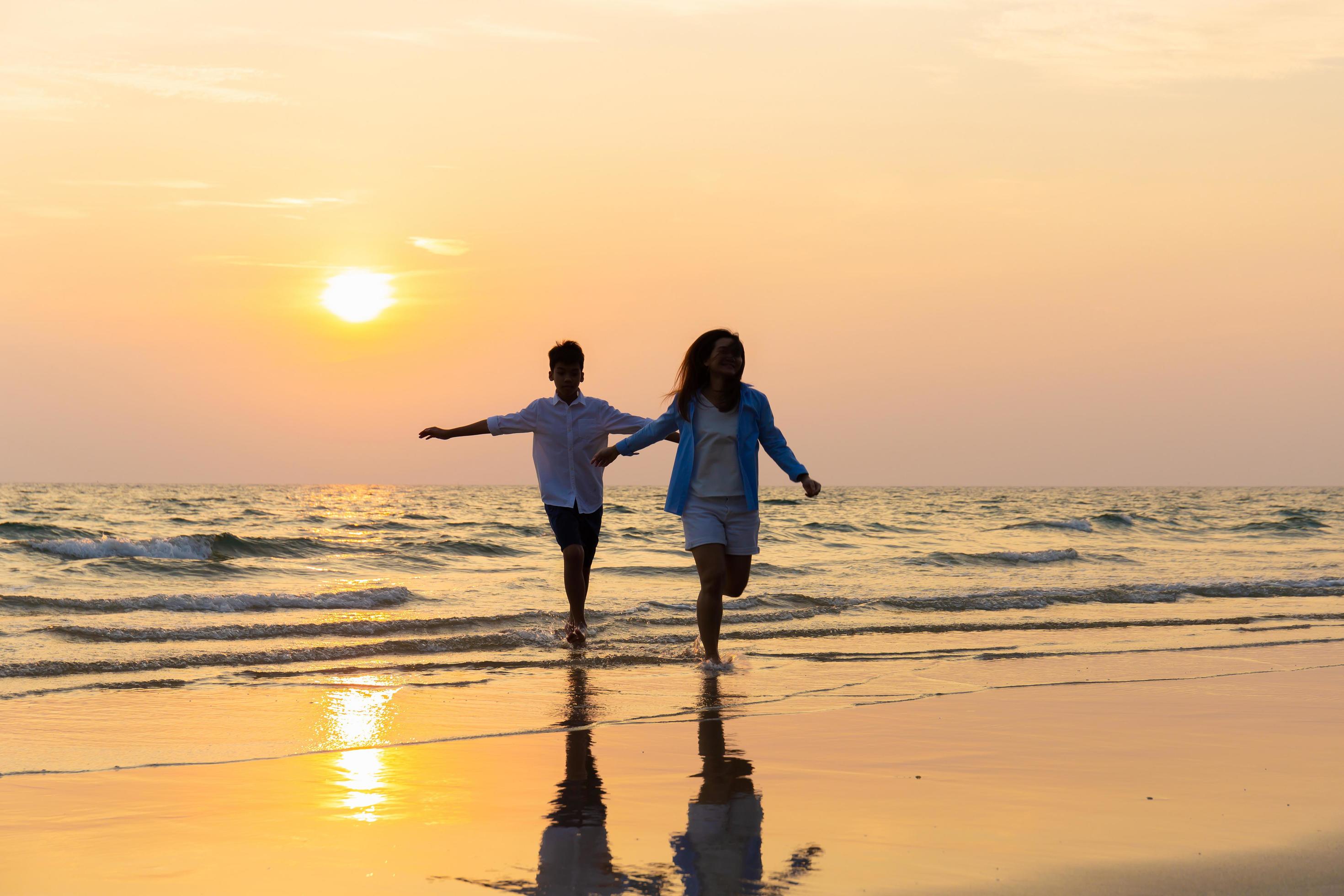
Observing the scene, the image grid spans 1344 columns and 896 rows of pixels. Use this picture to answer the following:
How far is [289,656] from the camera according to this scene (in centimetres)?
733

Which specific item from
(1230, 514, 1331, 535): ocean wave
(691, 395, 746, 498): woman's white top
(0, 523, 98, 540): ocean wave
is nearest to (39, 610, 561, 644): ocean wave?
(691, 395, 746, 498): woman's white top

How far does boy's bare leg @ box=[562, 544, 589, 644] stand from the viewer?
794 centimetres

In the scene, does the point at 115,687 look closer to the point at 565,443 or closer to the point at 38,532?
the point at 565,443

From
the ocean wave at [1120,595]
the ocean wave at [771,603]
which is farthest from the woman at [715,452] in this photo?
the ocean wave at [1120,595]

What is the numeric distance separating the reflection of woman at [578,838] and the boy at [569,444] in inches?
131

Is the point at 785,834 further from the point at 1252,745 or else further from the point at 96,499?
the point at 96,499

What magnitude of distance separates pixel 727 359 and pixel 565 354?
197 cm

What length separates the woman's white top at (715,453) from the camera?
6.37 metres

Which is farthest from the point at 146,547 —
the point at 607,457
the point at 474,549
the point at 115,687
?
the point at 607,457

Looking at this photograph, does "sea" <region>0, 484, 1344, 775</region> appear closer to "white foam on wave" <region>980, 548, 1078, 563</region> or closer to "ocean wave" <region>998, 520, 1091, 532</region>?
"white foam on wave" <region>980, 548, 1078, 563</region>

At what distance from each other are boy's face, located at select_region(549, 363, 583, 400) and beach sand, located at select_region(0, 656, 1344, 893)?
10.7 ft

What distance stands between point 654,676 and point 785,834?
132 inches

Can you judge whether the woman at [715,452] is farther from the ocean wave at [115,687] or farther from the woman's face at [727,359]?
the ocean wave at [115,687]

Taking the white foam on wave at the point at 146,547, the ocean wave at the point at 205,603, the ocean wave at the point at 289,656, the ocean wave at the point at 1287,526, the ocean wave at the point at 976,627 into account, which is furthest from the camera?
the ocean wave at the point at 1287,526
